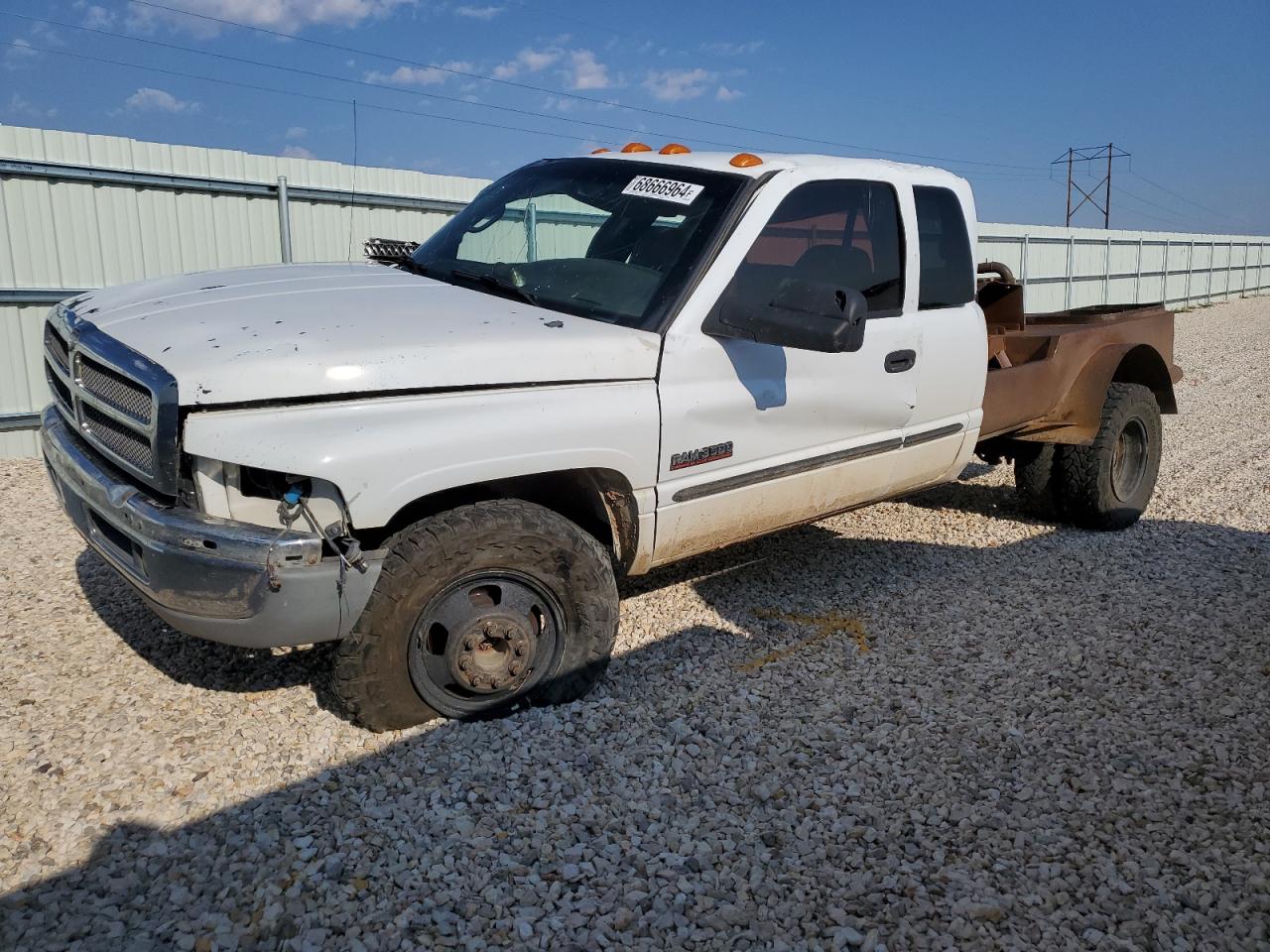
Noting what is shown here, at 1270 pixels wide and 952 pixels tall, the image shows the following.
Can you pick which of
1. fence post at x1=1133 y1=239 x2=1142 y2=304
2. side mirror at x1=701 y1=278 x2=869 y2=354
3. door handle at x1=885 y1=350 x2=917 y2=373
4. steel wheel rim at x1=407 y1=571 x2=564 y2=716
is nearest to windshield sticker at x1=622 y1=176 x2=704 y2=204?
side mirror at x1=701 y1=278 x2=869 y2=354

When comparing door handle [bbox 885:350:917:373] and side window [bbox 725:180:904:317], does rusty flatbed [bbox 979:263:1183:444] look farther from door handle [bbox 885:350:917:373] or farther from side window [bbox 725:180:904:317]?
side window [bbox 725:180:904:317]

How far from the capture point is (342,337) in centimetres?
302

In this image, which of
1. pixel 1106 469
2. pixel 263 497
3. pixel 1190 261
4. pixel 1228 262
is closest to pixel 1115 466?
pixel 1106 469

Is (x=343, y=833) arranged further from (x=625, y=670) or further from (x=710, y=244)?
(x=710, y=244)

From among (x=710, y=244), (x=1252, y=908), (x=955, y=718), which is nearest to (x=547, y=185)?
(x=710, y=244)

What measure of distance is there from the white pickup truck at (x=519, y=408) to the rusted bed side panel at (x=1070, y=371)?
410 millimetres

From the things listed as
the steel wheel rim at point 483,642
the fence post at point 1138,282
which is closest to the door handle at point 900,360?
the steel wheel rim at point 483,642

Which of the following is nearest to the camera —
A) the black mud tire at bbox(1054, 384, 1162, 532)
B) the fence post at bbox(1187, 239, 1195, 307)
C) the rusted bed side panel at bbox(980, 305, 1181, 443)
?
the rusted bed side panel at bbox(980, 305, 1181, 443)

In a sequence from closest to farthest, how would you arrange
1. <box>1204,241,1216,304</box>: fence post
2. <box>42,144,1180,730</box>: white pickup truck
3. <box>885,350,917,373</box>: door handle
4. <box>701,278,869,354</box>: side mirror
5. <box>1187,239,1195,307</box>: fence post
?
<box>42,144,1180,730</box>: white pickup truck
<box>701,278,869,354</box>: side mirror
<box>885,350,917,373</box>: door handle
<box>1187,239,1195,307</box>: fence post
<box>1204,241,1216,304</box>: fence post

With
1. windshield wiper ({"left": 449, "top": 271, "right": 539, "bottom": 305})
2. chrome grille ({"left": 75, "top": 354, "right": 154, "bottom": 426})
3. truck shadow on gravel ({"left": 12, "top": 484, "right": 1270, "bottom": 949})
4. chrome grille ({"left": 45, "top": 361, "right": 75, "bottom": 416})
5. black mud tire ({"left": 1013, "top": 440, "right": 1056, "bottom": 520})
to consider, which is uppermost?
windshield wiper ({"left": 449, "top": 271, "right": 539, "bottom": 305})

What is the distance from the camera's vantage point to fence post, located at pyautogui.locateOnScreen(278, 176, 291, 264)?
9211 millimetres

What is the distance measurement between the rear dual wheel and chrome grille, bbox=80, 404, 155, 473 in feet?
16.5

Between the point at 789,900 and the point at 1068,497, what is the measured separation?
4238mm

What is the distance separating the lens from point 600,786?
3195 millimetres
